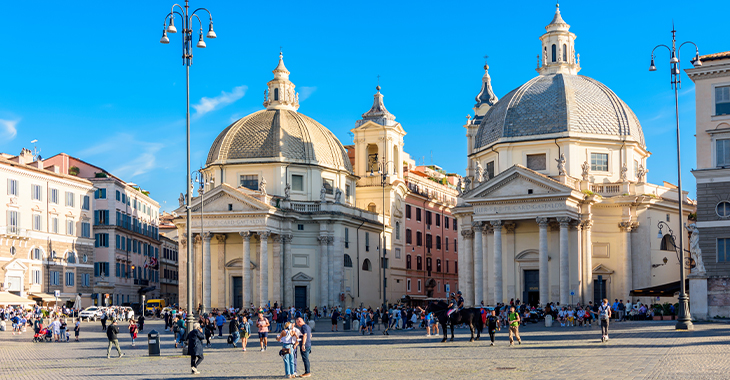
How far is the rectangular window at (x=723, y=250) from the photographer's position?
45469 mm

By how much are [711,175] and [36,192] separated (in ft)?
169

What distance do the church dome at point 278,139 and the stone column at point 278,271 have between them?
6.92m

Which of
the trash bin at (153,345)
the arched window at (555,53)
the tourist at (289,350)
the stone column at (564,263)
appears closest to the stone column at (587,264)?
the stone column at (564,263)

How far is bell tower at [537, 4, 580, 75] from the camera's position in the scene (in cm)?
6844

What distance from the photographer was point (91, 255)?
79938 mm

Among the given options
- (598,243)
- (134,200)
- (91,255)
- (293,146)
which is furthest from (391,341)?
(134,200)

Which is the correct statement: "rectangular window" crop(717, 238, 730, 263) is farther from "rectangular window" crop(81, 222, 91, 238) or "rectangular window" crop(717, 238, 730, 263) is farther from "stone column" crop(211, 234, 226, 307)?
"rectangular window" crop(81, 222, 91, 238)

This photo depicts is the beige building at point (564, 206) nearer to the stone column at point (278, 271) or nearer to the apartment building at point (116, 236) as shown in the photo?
the stone column at point (278, 271)

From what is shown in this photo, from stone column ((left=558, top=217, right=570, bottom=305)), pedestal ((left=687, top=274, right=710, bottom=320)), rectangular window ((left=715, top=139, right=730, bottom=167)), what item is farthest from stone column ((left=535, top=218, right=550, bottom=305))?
rectangular window ((left=715, top=139, right=730, bottom=167))

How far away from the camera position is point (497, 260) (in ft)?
196

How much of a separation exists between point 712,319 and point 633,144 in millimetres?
20505

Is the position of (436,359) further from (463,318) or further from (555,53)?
(555,53)

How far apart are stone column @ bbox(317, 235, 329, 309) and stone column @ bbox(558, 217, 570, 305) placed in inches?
829

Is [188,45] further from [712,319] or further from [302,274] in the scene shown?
[302,274]
